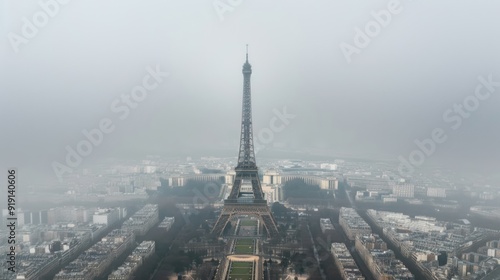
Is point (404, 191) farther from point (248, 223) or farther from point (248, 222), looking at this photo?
point (248, 223)

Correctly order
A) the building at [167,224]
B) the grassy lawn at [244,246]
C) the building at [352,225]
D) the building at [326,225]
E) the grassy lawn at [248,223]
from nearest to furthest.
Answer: the grassy lawn at [244,246] → the building at [352,225] → the building at [326,225] → the building at [167,224] → the grassy lawn at [248,223]

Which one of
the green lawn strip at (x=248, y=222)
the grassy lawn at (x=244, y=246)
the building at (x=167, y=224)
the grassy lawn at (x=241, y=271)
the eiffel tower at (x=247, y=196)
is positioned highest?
the eiffel tower at (x=247, y=196)

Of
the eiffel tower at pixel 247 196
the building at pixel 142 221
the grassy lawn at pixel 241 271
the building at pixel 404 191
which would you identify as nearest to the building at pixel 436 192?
the building at pixel 404 191

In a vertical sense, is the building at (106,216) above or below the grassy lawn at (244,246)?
above

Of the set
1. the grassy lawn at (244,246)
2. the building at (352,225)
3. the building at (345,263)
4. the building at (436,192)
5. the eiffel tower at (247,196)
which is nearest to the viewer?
the building at (345,263)

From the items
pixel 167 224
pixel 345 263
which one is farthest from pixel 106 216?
pixel 345 263

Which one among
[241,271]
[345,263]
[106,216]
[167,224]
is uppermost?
[106,216]

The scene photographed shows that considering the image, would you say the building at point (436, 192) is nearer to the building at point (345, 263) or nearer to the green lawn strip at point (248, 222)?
the green lawn strip at point (248, 222)

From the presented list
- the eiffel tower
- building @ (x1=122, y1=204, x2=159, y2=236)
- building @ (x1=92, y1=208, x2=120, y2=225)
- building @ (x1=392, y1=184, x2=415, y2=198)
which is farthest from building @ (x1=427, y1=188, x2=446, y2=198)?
building @ (x1=92, y1=208, x2=120, y2=225)

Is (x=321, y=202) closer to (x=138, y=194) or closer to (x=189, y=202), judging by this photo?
(x=189, y=202)
